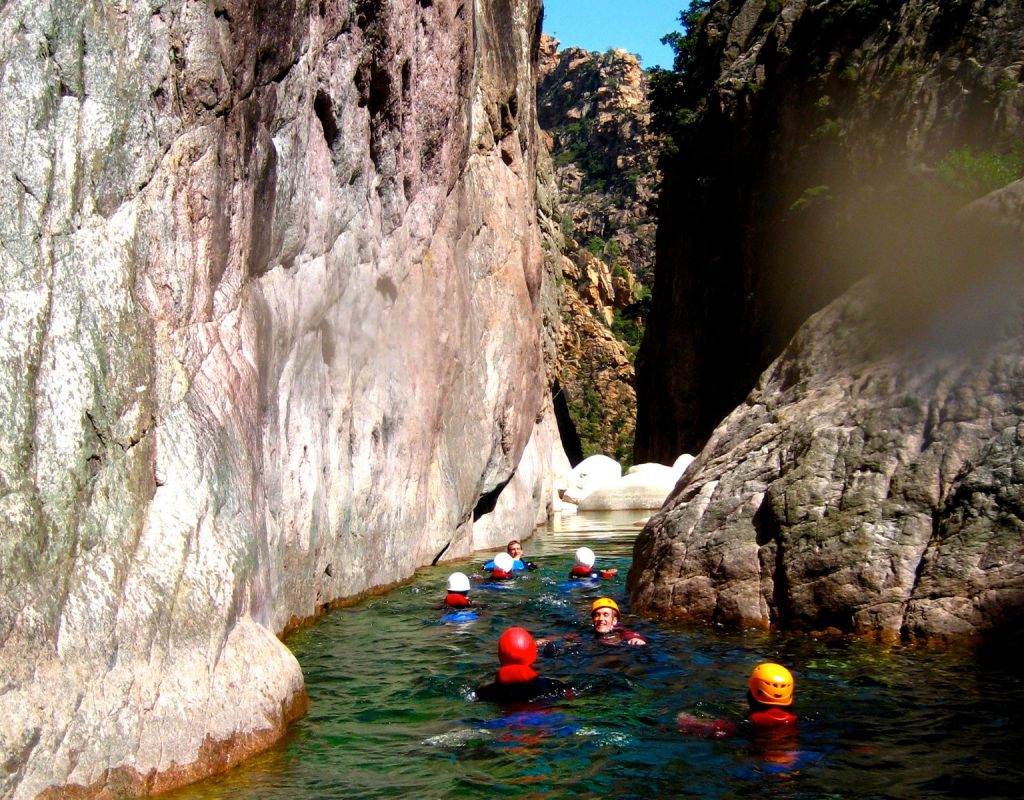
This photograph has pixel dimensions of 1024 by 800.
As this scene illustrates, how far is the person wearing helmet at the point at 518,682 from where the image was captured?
7613 mm

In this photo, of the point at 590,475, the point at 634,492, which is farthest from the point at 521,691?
the point at 590,475

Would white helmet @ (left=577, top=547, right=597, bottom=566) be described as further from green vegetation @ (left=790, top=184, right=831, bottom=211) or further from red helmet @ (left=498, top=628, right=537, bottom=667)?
green vegetation @ (left=790, top=184, right=831, bottom=211)

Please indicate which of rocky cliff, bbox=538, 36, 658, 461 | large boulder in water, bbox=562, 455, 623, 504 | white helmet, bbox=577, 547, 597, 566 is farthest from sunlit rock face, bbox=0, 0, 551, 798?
rocky cliff, bbox=538, 36, 658, 461

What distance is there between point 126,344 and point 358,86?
738cm

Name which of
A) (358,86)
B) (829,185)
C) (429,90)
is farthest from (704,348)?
(358,86)

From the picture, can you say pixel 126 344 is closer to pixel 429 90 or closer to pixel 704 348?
pixel 429 90

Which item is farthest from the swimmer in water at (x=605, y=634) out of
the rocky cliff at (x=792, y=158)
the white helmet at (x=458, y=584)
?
the rocky cliff at (x=792, y=158)

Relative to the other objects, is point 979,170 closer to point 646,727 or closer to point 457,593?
point 457,593

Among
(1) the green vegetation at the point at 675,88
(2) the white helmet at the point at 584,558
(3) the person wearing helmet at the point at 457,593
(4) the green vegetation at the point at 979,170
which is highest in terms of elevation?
(1) the green vegetation at the point at 675,88

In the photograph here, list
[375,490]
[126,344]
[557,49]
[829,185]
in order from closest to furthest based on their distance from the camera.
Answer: [126,344] < [375,490] < [829,185] < [557,49]

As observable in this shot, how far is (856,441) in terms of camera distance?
32.7 ft

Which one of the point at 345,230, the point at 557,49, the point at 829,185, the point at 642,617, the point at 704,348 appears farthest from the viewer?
the point at 557,49

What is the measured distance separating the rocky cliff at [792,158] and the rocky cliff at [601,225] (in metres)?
10.5

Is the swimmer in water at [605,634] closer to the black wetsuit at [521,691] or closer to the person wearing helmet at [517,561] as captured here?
the black wetsuit at [521,691]
